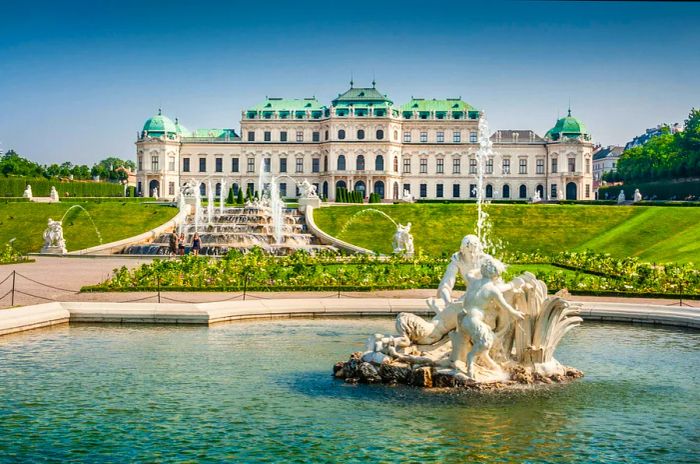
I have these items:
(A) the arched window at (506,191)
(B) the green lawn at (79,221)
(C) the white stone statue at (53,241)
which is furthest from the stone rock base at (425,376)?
(A) the arched window at (506,191)

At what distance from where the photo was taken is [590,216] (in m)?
51.6

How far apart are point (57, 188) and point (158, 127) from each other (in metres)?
25.6

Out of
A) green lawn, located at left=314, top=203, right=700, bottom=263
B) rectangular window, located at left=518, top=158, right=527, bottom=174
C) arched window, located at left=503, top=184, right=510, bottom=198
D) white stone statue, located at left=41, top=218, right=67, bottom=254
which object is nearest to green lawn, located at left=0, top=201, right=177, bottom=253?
white stone statue, located at left=41, top=218, right=67, bottom=254

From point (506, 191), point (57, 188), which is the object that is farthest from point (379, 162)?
point (57, 188)

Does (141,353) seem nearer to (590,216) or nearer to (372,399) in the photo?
(372,399)

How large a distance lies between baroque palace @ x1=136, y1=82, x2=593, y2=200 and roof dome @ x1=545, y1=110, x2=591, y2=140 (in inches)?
4.8

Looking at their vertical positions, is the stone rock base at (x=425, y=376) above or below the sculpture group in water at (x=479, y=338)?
below

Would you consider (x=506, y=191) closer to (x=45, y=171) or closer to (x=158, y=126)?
(x=158, y=126)

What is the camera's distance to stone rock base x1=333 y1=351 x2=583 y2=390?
41.4 feet

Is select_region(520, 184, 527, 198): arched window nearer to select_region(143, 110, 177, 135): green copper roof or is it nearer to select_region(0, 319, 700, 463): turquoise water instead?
select_region(143, 110, 177, 135): green copper roof

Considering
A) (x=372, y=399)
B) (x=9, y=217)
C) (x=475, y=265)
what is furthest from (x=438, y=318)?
(x=9, y=217)

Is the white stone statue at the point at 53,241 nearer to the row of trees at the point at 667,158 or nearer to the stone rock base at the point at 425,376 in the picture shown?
the stone rock base at the point at 425,376

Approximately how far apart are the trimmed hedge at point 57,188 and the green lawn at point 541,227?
32.4m

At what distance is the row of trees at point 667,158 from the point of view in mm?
82688
